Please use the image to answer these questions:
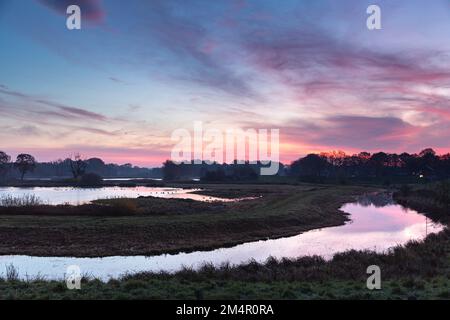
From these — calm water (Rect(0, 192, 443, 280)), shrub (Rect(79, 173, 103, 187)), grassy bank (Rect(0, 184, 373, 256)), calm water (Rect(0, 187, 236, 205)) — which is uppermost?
shrub (Rect(79, 173, 103, 187))

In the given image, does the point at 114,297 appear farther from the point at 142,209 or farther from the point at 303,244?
the point at 142,209

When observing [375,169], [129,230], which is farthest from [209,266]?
[375,169]

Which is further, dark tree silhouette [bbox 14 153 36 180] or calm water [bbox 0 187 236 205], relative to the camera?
dark tree silhouette [bbox 14 153 36 180]

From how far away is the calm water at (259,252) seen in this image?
23.1 meters

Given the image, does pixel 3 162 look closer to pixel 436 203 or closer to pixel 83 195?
pixel 83 195

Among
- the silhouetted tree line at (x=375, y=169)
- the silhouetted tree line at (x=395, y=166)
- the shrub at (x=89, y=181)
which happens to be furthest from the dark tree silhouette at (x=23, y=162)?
the silhouetted tree line at (x=395, y=166)

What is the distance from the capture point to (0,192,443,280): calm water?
2313 centimetres

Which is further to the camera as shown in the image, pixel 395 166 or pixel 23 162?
pixel 395 166

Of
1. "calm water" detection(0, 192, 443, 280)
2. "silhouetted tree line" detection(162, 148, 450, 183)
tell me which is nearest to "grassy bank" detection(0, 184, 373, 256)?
"calm water" detection(0, 192, 443, 280)

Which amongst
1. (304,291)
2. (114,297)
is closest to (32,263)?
(114,297)

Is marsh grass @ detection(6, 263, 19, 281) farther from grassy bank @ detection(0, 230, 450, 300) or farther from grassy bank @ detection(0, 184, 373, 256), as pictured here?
grassy bank @ detection(0, 184, 373, 256)

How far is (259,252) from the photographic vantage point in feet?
95.7

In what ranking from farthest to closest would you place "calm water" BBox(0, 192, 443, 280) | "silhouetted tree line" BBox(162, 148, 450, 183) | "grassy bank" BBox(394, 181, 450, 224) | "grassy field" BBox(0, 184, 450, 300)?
"silhouetted tree line" BBox(162, 148, 450, 183) → "grassy bank" BBox(394, 181, 450, 224) → "calm water" BBox(0, 192, 443, 280) → "grassy field" BBox(0, 184, 450, 300)

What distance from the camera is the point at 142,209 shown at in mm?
48406
